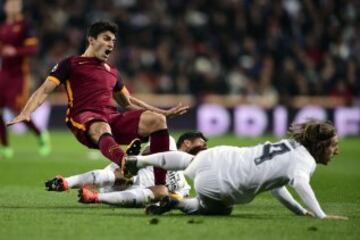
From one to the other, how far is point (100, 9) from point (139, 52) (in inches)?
64.5

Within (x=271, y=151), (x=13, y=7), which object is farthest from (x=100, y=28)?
(x=13, y=7)

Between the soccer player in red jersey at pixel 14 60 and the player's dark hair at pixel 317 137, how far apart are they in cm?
808

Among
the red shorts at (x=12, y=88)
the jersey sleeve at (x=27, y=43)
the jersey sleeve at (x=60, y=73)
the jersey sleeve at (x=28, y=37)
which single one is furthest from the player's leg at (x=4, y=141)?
the jersey sleeve at (x=60, y=73)

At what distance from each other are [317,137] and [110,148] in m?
1.84

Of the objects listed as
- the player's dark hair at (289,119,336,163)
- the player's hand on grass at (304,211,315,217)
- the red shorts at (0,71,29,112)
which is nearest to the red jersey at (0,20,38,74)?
the red shorts at (0,71,29,112)

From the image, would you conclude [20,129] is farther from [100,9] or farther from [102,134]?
[102,134]

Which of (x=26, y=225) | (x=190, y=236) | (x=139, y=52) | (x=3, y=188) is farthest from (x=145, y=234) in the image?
(x=139, y=52)

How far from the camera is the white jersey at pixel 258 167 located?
717cm

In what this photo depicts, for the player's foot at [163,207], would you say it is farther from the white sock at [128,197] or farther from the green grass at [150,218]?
the white sock at [128,197]

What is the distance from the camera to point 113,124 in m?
8.67

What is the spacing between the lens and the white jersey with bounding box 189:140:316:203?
717 cm

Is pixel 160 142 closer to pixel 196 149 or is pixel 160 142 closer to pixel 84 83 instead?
pixel 196 149

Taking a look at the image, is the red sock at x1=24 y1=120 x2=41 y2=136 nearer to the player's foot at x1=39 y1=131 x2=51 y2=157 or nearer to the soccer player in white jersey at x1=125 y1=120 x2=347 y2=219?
the player's foot at x1=39 y1=131 x2=51 y2=157

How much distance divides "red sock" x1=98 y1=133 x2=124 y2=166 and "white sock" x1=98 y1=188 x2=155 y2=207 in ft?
0.92
